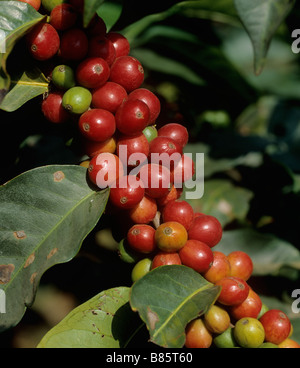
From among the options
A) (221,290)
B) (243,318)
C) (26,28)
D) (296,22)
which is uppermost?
(26,28)

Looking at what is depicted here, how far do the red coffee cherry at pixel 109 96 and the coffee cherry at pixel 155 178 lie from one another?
21 centimetres

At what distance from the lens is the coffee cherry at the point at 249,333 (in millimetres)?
1279

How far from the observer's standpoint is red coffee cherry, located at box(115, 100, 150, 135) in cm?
127

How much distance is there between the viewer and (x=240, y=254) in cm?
146

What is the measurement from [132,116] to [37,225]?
0.42 m

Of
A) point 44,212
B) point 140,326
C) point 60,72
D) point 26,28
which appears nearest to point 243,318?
Answer: point 140,326

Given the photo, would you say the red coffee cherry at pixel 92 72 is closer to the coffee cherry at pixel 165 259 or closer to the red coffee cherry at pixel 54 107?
the red coffee cherry at pixel 54 107

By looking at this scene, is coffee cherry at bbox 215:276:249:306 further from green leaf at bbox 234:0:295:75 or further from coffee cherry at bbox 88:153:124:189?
green leaf at bbox 234:0:295:75

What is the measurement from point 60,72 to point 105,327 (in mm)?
765

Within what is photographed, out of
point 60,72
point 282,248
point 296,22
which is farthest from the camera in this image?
point 296,22

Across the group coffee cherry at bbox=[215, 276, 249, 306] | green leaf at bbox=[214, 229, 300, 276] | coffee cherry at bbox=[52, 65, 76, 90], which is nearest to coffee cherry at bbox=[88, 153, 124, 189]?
coffee cherry at bbox=[52, 65, 76, 90]

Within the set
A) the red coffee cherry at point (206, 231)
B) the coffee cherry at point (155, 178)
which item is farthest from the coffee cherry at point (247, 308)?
the coffee cherry at point (155, 178)

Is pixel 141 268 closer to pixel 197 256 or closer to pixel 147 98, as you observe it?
pixel 197 256

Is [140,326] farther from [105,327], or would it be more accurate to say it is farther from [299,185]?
[299,185]
